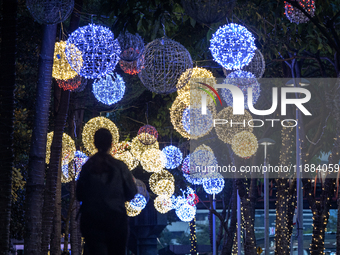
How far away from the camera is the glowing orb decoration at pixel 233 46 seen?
8.03 metres

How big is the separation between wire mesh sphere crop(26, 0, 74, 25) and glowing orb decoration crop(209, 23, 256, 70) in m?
2.61

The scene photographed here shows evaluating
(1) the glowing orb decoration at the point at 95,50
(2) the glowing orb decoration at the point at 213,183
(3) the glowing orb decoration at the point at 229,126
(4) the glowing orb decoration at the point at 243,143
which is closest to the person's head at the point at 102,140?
(1) the glowing orb decoration at the point at 95,50

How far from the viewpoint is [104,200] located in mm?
5016

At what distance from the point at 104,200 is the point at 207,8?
262cm

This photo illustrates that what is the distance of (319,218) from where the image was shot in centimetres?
1268

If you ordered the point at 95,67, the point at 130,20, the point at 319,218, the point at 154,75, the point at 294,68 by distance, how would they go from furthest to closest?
the point at 294,68 → the point at 319,218 → the point at 154,75 → the point at 95,67 → the point at 130,20

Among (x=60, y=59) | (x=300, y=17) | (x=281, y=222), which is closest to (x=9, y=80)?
(x=60, y=59)

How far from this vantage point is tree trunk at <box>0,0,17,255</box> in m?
6.40

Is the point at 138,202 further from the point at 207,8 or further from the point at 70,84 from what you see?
the point at 207,8

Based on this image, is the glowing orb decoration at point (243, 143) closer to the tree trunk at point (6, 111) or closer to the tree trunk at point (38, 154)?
the tree trunk at point (38, 154)

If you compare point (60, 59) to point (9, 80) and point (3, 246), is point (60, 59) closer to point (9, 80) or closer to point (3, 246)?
point (9, 80)

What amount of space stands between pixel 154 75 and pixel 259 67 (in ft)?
8.69

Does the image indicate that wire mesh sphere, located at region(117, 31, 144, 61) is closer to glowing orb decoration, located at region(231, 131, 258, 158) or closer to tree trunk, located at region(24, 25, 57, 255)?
tree trunk, located at region(24, 25, 57, 255)

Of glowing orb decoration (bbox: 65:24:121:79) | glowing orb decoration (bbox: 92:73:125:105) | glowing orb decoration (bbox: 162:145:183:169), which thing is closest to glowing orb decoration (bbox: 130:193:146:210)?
glowing orb decoration (bbox: 162:145:183:169)
